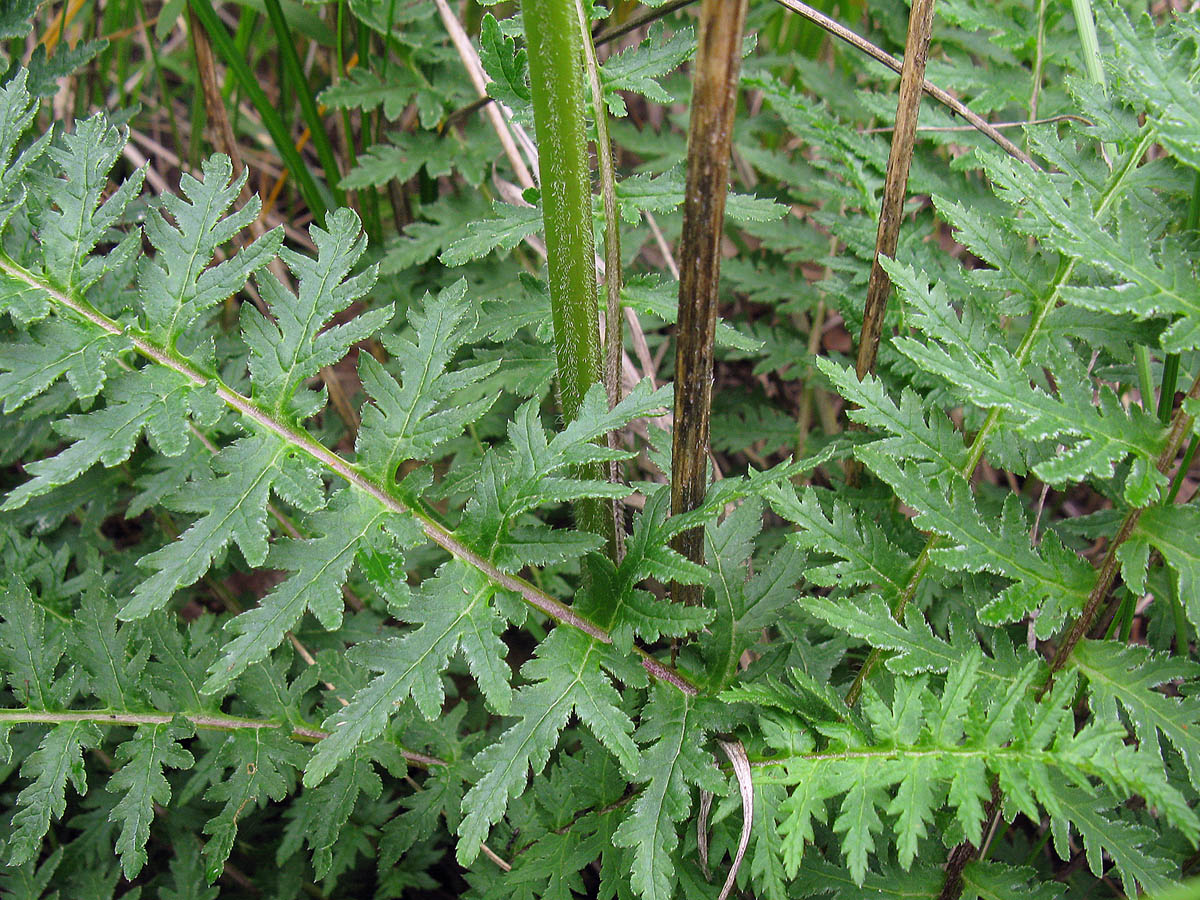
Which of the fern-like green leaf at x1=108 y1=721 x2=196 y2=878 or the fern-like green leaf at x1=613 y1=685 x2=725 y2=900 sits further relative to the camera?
the fern-like green leaf at x1=108 y1=721 x2=196 y2=878

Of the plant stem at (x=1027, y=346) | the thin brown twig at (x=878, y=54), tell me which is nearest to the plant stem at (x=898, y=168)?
the thin brown twig at (x=878, y=54)

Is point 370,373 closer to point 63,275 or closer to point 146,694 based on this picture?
point 63,275

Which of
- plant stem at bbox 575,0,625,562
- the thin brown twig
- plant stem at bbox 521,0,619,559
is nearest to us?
plant stem at bbox 521,0,619,559

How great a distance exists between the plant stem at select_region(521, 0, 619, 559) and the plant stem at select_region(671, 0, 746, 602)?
27 centimetres

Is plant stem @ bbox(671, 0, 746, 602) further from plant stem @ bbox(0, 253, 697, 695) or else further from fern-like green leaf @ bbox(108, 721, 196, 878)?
fern-like green leaf @ bbox(108, 721, 196, 878)

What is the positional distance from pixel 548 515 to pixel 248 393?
0.94 metres

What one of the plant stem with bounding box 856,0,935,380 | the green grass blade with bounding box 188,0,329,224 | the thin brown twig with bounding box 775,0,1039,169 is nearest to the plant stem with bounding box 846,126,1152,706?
the thin brown twig with bounding box 775,0,1039,169

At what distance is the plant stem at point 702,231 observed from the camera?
1200mm

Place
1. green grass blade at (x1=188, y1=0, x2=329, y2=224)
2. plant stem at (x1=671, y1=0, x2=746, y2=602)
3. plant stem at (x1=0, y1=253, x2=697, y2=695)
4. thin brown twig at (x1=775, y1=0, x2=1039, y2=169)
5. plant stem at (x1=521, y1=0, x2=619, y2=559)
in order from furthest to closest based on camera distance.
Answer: green grass blade at (x1=188, y1=0, x2=329, y2=224)
thin brown twig at (x1=775, y1=0, x2=1039, y2=169)
plant stem at (x1=0, y1=253, x2=697, y2=695)
plant stem at (x1=521, y1=0, x2=619, y2=559)
plant stem at (x1=671, y1=0, x2=746, y2=602)

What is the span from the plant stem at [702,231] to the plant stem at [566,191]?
0.90 feet

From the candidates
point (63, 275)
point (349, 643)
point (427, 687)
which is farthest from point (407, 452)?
point (349, 643)

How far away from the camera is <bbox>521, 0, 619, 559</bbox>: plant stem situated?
4.94 feet

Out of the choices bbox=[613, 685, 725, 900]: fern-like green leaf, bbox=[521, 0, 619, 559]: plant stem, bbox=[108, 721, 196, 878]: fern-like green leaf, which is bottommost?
bbox=[108, 721, 196, 878]: fern-like green leaf

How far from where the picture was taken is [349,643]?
2496mm
